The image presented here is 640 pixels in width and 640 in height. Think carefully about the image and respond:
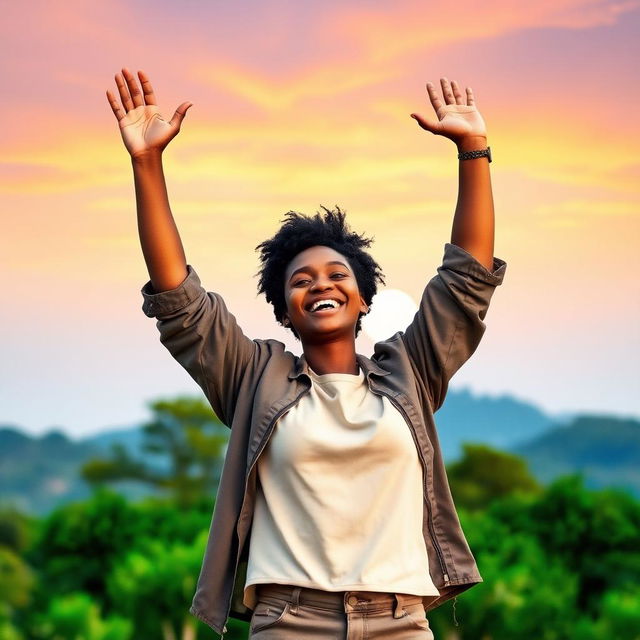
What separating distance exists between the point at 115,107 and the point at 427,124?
969 millimetres

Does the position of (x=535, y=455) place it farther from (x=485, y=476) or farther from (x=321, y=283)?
(x=321, y=283)

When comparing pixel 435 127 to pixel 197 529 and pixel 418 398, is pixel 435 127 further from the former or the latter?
pixel 197 529

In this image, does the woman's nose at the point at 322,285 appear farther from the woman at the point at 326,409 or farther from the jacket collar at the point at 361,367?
the jacket collar at the point at 361,367

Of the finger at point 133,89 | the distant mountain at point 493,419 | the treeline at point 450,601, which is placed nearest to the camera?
the finger at point 133,89

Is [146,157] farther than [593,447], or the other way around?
[593,447]

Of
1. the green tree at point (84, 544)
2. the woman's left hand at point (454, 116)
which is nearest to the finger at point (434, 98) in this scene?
the woman's left hand at point (454, 116)

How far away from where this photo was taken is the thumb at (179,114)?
3.45 metres

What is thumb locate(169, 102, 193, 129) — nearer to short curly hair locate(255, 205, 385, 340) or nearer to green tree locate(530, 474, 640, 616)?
short curly hair locate(255, 205, 385, 340)

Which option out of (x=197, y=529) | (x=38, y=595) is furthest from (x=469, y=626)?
(x=38, y=595)

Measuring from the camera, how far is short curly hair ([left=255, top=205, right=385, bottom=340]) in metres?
3.60

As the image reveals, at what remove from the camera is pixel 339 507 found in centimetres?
319

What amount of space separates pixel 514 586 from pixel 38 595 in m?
12.7

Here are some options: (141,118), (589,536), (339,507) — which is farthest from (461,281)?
(589,536)

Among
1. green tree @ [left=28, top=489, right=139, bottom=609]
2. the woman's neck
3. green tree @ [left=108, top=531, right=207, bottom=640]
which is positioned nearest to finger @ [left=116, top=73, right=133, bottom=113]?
the woman's neck
